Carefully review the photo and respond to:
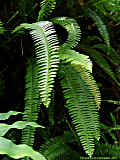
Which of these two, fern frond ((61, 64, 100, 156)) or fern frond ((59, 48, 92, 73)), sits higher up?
fern frond ((59, 48, 92, 73))

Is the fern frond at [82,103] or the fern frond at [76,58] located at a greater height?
the fern frond at [76,58]

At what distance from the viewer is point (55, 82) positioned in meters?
1.61

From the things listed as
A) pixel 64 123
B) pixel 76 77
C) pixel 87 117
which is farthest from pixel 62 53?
pixel 64 123

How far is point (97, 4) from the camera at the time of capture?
73.4 inches

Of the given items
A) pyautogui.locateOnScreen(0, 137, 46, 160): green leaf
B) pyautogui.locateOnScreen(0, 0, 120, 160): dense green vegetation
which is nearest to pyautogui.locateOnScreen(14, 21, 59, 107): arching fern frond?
pyautogui.locateOnScreen(0, 0, 120, 160): dense green vegetation

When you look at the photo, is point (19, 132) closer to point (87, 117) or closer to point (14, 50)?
point (87, 117)

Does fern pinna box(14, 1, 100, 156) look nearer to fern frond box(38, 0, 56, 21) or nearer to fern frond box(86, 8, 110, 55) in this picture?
fern frond box(38, 0, 56, 21)

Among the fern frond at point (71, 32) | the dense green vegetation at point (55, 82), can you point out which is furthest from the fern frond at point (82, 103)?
the fern frond at point (71, 32)

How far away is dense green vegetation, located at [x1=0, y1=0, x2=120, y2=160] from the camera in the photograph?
124cm

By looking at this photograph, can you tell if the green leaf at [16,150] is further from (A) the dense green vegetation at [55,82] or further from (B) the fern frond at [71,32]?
(B) the fern frond at [71,32]

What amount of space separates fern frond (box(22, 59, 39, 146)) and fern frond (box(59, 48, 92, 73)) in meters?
0.23

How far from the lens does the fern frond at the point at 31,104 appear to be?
1.30m

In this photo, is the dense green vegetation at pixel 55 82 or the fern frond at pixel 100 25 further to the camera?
the fern frond at pixel 100 25

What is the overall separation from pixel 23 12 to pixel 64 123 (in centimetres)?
89
